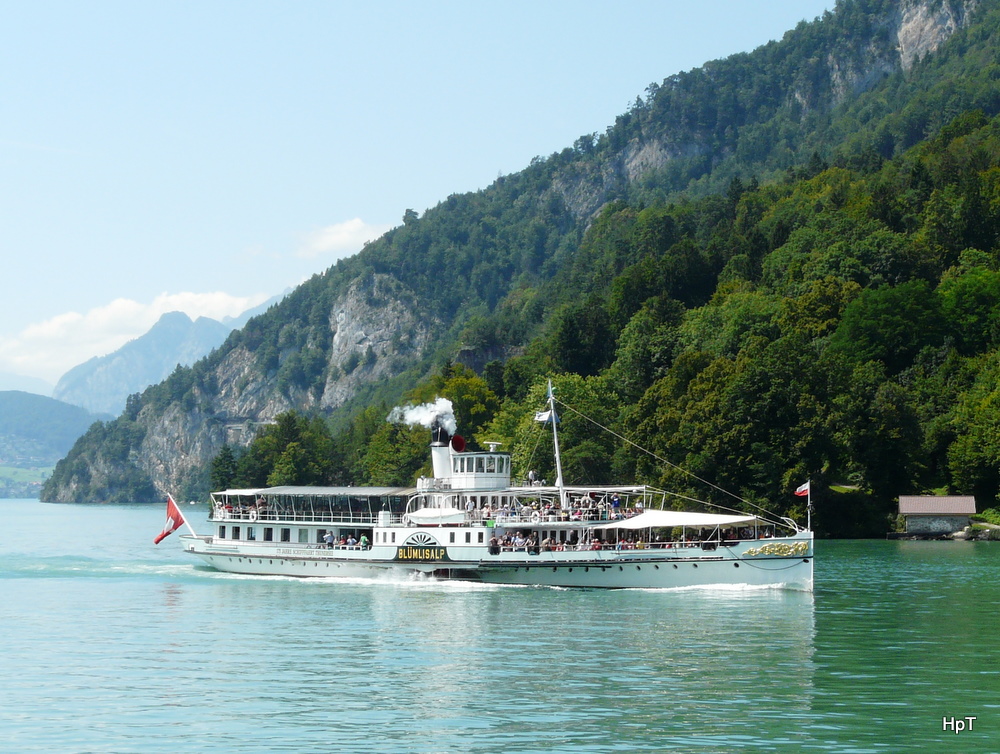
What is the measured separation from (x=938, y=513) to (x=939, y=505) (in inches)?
36.7

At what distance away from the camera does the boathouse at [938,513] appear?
96812mm

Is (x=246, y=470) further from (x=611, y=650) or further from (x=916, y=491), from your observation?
(x=611, y=650)

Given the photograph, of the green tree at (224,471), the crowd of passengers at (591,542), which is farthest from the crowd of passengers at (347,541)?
the green tree at (224,471)

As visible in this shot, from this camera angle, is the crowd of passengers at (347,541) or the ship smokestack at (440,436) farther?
the ship smokestack at (440,436)

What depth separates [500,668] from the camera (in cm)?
4056

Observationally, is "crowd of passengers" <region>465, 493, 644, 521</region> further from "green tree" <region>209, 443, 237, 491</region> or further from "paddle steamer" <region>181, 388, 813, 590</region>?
"green tree" <region>209, 443, 237, 491</region>

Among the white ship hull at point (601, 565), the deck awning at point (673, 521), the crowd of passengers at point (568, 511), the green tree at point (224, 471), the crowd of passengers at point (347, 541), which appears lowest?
the white ship hull at point (601, 565)

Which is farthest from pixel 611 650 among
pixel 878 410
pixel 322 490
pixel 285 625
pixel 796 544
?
pixel 878 410

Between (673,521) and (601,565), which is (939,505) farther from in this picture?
(601,565)

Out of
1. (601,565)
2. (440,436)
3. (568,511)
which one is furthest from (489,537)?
(440,436)

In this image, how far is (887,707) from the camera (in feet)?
110

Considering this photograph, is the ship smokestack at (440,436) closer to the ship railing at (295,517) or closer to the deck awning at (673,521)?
the ship railing at (295,517)

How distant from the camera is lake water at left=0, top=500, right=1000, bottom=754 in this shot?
1239 inches

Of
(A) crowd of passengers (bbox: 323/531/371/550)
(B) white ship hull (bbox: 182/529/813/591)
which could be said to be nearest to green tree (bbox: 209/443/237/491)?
(A) crowd of passengers (bbox: 323/531/371/550)
